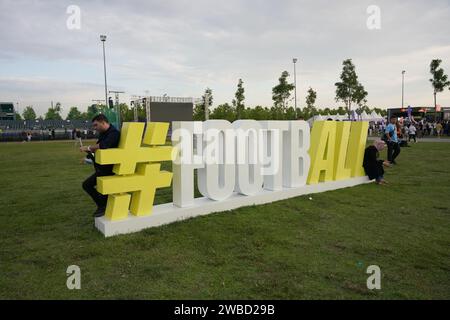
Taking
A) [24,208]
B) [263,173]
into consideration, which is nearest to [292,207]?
[263,173]

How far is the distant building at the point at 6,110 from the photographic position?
6012 centimetres

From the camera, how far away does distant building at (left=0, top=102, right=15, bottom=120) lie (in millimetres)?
60125

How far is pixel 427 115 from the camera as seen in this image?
39938 millimetres

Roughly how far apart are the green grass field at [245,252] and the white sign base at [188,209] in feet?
0.64

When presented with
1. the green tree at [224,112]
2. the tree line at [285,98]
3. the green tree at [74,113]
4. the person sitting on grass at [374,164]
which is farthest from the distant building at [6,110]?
the person sitting on grass at [374,164]

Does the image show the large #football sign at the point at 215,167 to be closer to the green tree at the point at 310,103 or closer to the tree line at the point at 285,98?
the tree line at the point at 285,98

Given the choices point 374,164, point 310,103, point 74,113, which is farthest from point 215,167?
point 74,113

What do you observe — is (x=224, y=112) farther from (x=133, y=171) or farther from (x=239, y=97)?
(x=133, y=171)

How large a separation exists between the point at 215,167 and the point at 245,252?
224 cm

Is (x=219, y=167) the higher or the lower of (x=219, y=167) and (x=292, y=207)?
the higher

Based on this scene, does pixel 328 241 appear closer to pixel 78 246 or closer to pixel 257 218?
pixel 257 218

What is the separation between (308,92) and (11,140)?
44.5 meters

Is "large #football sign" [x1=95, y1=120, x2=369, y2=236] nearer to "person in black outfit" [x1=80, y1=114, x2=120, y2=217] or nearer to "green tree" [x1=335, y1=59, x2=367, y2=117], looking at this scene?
"person in black outfit" [x1=80, y1=114, x2=120, y2=217]

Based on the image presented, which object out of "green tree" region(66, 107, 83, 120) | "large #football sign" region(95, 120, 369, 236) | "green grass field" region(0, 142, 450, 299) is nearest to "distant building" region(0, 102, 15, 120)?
"green tree" region(66, 107, 83, 120)
